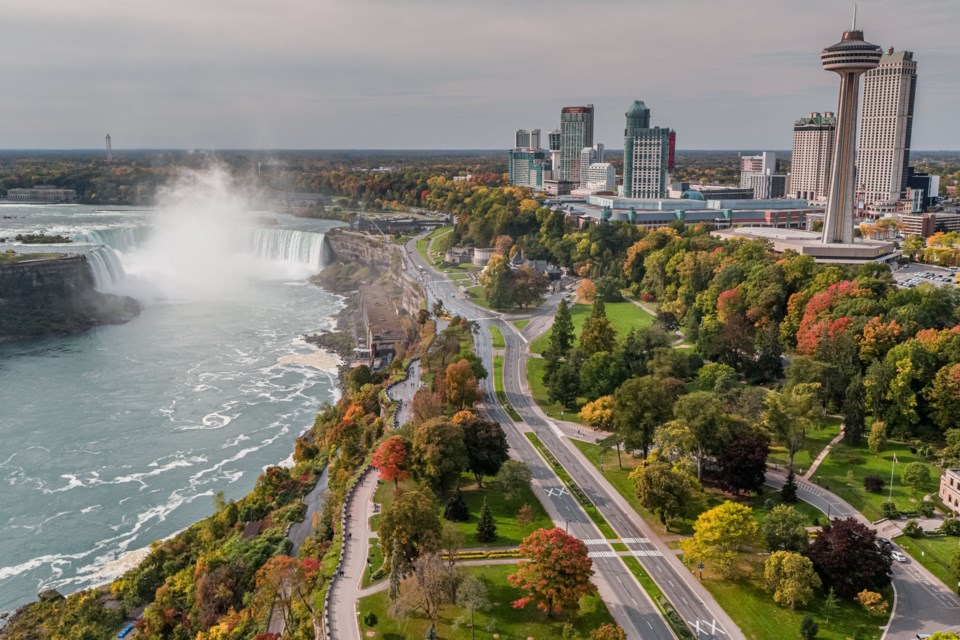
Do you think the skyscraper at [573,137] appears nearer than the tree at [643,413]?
No

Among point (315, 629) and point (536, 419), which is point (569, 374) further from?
point (315, 629)

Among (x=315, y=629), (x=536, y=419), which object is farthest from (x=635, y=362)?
(x=315, y=629)

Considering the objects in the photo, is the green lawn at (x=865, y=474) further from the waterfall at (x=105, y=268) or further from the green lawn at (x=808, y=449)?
the waterfall at (x=105, y=268)

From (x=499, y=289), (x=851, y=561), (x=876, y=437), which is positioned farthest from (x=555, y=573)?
(x=499, y=289)

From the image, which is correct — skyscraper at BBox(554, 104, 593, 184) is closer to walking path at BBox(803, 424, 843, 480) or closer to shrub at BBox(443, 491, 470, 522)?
walking path at BBox(803, 424, 843, 480)

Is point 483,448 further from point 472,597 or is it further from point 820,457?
point 820,457

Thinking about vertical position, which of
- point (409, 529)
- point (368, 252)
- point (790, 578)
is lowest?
point (790, 578)

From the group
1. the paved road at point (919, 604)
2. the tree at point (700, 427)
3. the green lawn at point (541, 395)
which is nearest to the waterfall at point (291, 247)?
the green lawn at point (541, 395)
